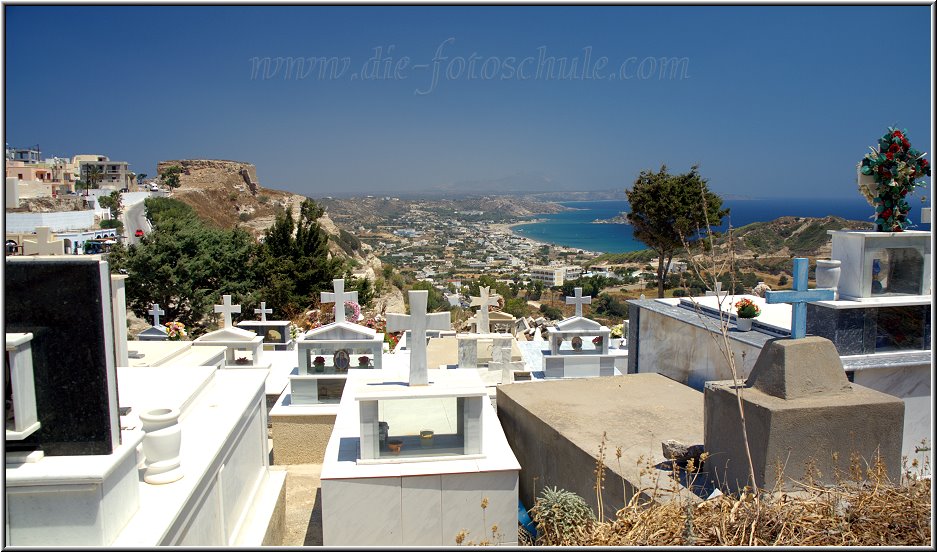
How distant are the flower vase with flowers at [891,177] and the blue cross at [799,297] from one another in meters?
1.65

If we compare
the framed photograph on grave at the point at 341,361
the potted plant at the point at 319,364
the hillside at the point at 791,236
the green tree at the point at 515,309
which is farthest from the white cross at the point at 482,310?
the hillside at the point at 791,236

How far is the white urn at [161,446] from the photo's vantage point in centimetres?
401

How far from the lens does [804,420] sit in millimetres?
3939

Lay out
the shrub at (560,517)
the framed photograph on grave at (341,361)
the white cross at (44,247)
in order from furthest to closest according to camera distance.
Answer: the framed photograph on grave at (341,361) < the white cross at (44,247) < the shrub at (560,517)

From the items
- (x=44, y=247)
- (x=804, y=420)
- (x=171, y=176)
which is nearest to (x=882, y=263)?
(x=804, y=420)

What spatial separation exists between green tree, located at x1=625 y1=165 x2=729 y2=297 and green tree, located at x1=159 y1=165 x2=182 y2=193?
2145 inches

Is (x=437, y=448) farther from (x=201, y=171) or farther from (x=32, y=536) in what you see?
(x=201, y=171)

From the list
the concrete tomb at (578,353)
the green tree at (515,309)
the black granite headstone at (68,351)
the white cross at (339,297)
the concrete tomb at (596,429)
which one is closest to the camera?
the black granite headstone at (68,351)

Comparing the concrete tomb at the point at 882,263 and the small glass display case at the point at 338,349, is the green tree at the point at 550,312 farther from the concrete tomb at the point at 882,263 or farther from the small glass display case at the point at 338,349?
the concrete tomb at the point at 882,263

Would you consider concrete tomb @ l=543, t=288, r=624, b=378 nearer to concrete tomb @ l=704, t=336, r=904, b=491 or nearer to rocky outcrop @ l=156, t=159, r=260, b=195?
concrete tomb @ l=704, t=336, r=904, b=491

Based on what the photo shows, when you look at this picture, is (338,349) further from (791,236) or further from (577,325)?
(791,236)

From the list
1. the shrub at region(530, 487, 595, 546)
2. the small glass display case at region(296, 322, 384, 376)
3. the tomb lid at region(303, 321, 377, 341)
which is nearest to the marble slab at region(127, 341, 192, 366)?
the small glass display case at region(296, 322, 384, 376)

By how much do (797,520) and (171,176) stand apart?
237 ft

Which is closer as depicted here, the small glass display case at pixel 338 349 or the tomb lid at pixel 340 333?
the small glass display case at pixel 338 349
